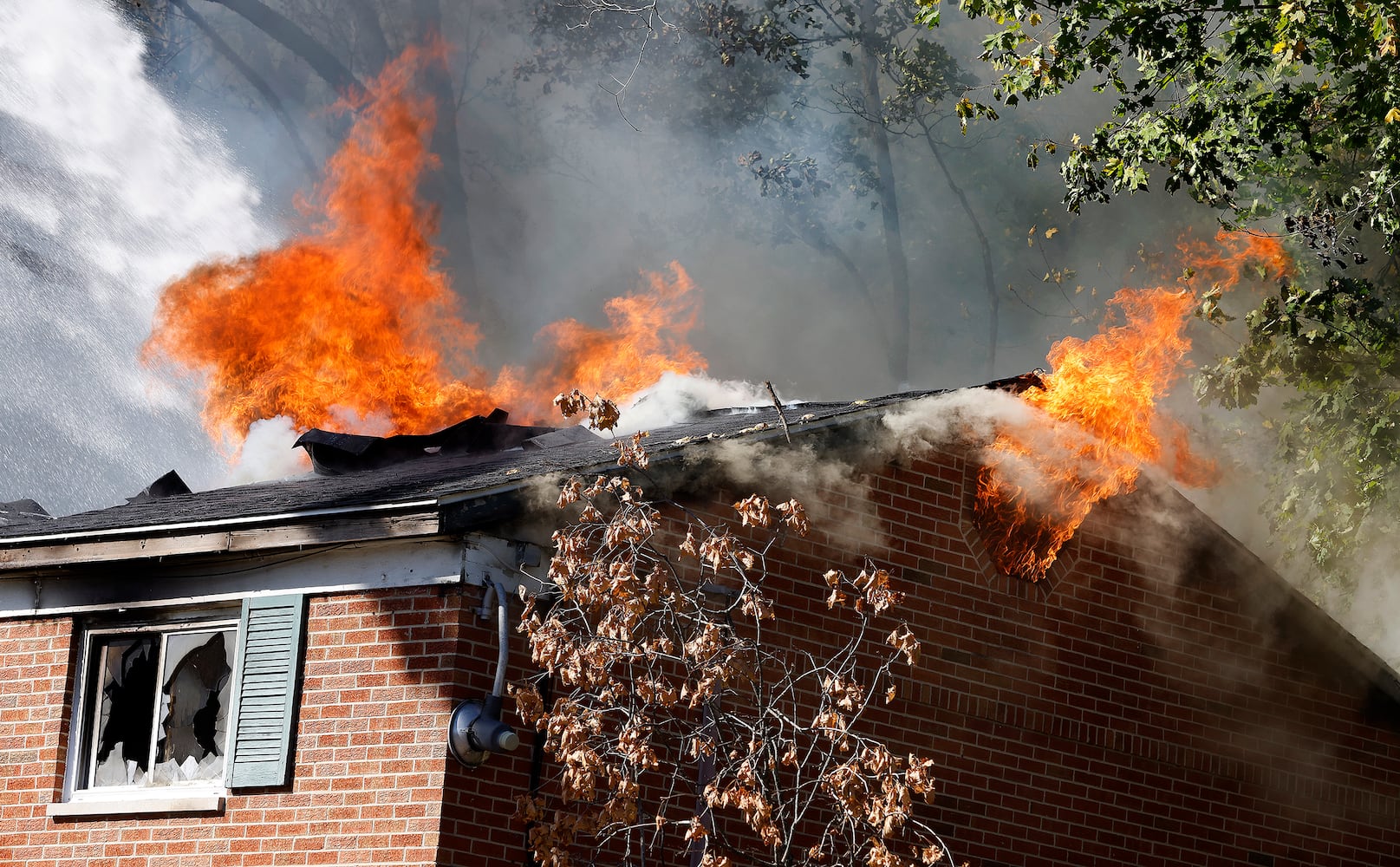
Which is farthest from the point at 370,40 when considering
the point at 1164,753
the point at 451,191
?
the point at 1164,753

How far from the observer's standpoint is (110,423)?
30094 millimetres

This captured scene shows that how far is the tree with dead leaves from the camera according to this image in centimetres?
744

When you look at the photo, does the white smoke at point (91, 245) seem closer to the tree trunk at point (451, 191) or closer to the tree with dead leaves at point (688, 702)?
the tree trunk at point (451, 191)

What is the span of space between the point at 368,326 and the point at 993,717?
37.5 feet

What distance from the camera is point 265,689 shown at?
8602mm

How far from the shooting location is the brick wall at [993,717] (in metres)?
8.15

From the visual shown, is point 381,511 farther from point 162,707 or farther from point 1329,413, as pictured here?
point 1329,413

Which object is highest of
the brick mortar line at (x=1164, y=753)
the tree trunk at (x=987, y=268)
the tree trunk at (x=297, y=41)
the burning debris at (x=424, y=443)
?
the tree trunk at (x=297, y=41)

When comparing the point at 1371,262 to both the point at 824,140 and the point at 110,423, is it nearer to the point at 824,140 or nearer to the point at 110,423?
the point at 824,140

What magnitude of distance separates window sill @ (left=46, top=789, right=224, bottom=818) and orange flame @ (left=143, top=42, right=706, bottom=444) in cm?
916

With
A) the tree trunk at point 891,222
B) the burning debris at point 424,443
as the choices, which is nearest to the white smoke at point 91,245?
the tree trunk at point 891,222

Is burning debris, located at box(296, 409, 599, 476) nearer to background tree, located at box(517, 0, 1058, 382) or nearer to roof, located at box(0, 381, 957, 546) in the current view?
roof, located at box(0, 381, 957, 546)

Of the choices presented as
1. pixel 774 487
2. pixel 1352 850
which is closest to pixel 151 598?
pixel 774 487

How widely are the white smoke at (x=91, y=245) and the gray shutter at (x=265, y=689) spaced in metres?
19.0
